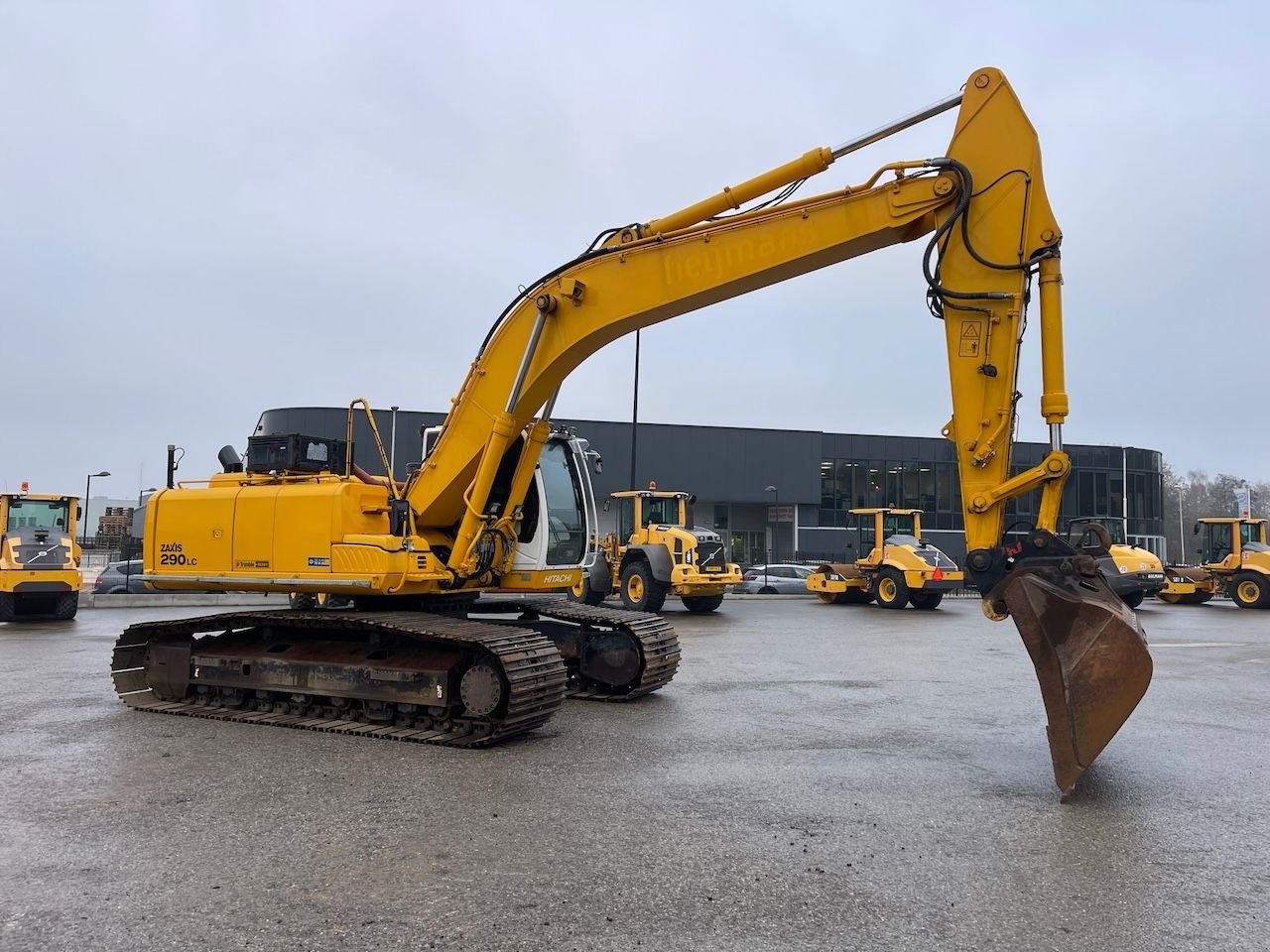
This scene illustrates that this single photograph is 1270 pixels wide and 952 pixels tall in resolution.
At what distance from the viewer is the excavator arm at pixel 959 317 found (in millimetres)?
6277

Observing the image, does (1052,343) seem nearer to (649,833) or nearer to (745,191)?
(745,191)

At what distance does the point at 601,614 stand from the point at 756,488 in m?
40.6

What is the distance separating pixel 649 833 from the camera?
216 inches

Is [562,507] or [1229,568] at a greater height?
[562,507]

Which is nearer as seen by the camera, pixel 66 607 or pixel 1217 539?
pixel 66 607

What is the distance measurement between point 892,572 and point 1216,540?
11.7m

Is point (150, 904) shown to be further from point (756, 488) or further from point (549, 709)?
point (756, 488)

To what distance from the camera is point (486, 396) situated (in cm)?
908

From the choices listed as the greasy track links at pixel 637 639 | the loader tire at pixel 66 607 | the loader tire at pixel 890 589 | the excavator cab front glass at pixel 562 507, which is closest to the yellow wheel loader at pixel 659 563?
the loader tire at pixel 890 589

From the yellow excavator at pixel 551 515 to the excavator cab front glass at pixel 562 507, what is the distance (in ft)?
0.38

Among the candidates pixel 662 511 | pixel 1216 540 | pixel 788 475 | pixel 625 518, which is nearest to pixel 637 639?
pixel 662 511

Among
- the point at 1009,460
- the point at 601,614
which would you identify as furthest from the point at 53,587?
the point at 1009,460

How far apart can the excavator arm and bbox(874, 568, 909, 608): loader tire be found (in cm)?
1840

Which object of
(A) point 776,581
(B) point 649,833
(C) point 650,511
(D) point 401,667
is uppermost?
(C) point 650,511
